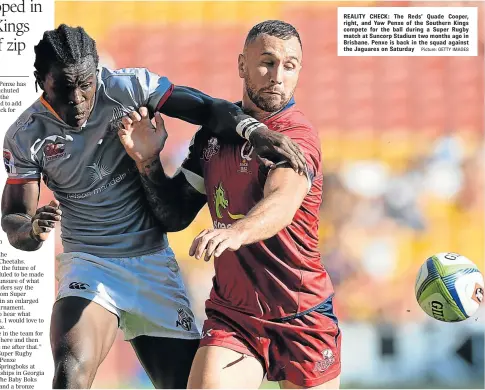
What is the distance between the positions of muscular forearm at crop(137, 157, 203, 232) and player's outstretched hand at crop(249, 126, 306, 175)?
753mm

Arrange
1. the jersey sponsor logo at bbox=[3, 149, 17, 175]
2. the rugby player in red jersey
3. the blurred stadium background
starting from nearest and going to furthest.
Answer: the rugby player in red jersey, the jersey sponsor logo at bbox=[3, 149, 17, 175], the blurred stadium background

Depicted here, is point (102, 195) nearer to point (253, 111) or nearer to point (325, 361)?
point (253, 111)

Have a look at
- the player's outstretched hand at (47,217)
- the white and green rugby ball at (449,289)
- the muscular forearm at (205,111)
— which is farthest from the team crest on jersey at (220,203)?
the white and green rugby ball at (449,289)

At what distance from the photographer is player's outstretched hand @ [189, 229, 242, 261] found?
409 cm

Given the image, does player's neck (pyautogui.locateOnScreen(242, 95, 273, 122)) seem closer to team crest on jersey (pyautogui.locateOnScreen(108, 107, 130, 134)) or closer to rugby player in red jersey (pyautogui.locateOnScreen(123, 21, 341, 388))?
rugby player in red jersey (pyautogui.locateOnScreen(123, 21, 341, 388))

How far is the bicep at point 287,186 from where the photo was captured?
486 cm

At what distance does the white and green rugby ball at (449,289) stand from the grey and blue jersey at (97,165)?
68.7 inches

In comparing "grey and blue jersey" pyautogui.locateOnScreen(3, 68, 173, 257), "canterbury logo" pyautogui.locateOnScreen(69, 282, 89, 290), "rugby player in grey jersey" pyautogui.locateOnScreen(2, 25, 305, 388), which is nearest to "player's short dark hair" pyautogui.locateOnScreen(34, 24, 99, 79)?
"rugby player in grey jersey" pyautogui.locateOnScreen(2, 25, 305, 388)

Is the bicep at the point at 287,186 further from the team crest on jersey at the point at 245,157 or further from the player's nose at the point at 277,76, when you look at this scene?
the player's nose at the point at 277,76

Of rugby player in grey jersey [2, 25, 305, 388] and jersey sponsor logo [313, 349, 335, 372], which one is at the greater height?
rugby player in grey jersey [2, 25, 305, 388]

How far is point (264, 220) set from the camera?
4633 mm

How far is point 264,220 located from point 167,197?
53.9 inches

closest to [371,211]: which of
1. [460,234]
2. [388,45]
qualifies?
[460,234]

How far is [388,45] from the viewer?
7246 millimetres
